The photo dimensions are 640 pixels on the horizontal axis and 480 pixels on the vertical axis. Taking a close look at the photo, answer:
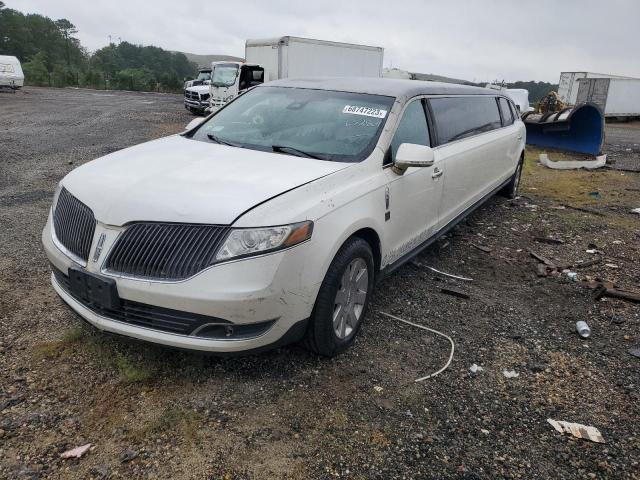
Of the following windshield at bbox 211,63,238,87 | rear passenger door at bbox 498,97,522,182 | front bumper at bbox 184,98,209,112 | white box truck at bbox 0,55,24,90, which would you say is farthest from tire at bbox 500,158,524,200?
white box truck at bbox 0,55,24,90

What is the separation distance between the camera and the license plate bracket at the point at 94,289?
276 cm

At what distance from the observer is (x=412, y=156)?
3.60 m

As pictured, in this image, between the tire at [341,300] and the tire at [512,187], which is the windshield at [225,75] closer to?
the tire at [512,187]

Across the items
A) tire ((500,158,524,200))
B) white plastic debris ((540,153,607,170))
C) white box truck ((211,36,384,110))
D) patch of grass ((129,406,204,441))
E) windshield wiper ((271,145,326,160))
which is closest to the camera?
patch of grass ((129,406,204,441))

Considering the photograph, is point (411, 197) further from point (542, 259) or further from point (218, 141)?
point (542, 259)

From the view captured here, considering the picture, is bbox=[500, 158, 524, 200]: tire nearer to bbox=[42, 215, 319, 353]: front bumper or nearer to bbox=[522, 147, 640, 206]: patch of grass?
bbox=[522, 147, 640, 206]: patch of grass

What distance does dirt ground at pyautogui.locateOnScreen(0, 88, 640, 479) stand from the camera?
8.29ft

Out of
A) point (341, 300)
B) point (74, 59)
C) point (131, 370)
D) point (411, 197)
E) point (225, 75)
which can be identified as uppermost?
point (74, 59)

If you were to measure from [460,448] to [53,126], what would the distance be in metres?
15.9

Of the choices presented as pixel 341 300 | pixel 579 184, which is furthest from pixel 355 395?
pixel 579 184

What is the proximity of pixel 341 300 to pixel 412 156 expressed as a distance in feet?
3.74

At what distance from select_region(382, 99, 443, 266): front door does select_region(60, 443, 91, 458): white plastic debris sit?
220cm

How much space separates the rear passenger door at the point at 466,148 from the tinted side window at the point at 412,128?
0.73 ft

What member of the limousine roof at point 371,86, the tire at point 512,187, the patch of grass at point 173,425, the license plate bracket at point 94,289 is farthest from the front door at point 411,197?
the tire at point 512,187
